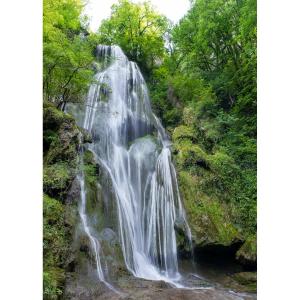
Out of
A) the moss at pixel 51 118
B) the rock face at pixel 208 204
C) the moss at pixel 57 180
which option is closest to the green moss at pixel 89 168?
the moss at pixel 57 180

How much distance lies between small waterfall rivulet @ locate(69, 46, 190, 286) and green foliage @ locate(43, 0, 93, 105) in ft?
1.69

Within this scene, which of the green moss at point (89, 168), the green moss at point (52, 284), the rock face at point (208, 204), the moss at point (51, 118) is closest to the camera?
the green moss at point (52, 284)

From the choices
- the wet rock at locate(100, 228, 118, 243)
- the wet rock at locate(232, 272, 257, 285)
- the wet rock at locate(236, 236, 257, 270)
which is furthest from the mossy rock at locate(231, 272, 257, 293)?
the wet rock at locate(100, 228, 118, 243)

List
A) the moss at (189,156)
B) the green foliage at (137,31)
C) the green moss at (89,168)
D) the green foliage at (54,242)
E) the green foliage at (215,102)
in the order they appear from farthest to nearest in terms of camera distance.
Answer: the green foliage at (137,31) < the moss at (189,156) < the green foliage at (215,102) < the green moss at (89,168) < the green foliage at (54,242)

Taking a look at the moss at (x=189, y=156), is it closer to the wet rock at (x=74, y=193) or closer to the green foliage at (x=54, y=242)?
the wet rock at (x=74, y=193)

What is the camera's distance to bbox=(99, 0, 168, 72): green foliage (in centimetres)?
838

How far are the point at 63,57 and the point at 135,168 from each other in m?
2.58

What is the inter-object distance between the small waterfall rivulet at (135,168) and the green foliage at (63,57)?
514 millimetres

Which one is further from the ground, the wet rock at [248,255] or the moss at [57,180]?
the moss at [57,180]

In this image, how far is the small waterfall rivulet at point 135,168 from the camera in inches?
232

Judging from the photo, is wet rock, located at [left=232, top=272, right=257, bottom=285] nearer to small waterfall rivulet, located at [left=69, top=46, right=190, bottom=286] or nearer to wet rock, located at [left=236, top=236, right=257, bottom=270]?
wet rock, located at [left=236, top=236, right=257, bottom=270]
